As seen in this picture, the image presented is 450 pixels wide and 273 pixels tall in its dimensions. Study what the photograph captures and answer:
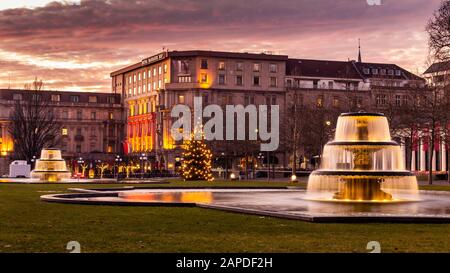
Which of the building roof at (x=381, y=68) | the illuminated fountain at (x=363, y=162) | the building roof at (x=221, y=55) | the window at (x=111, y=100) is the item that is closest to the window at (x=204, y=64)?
the building roof at (x=221, y=55)

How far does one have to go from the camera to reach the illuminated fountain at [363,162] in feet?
93.1

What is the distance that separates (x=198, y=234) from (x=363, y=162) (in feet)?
46.5

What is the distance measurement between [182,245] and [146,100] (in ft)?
439

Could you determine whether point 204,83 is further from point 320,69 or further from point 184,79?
point 320,69

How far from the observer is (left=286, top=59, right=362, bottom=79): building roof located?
13475cm

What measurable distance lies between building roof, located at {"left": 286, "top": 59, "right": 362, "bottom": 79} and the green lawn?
4485 inches

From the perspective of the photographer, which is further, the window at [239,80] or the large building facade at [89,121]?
the large building facade at [89,121]

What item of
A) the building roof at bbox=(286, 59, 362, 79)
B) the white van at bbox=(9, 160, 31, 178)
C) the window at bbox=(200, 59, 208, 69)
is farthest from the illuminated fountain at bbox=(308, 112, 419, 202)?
the building roof at bbox=(286, 59, 362, 79)

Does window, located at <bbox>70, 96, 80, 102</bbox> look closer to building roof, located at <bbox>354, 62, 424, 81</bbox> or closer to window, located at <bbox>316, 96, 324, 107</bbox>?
window, located at <bbox>316, 96, 324, 107</bbox>

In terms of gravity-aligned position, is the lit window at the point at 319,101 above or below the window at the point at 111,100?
below

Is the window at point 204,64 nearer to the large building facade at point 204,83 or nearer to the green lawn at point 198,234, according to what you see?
the large building facade at point 204,83

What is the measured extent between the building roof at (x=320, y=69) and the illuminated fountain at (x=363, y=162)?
10354cm

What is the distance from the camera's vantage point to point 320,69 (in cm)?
13662
